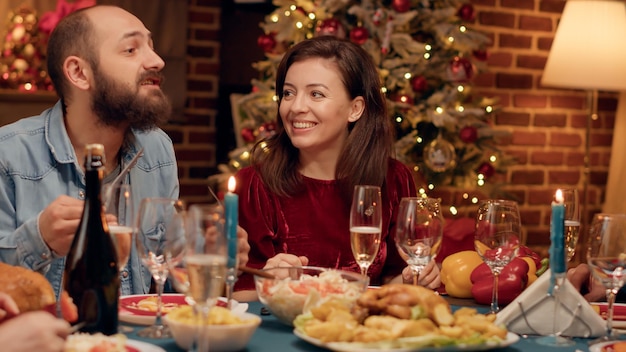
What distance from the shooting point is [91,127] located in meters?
2.53

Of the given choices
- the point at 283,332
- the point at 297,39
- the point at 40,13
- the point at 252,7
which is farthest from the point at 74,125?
the point at 252,7

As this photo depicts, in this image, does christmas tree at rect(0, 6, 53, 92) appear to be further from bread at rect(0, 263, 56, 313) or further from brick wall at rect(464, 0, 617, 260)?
bread at rect(0, 263, 56, 313)

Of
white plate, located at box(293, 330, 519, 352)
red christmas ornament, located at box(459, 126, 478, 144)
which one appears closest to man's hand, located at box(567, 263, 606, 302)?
white plate, located at box(293, 330, 519, 352)

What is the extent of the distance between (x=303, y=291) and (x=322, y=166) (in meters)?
1.18

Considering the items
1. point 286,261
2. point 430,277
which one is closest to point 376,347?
point 286,261

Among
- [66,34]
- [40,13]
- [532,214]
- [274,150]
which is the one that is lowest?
[532,214]

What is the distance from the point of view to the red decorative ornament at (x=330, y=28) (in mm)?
4414

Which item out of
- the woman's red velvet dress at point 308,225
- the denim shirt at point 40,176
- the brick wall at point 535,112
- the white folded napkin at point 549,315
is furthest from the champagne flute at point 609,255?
the brick wall at point 535,112

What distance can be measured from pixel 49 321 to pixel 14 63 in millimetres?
3599

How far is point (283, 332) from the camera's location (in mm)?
1640

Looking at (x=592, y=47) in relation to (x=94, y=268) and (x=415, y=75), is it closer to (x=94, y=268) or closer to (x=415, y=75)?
(x=415, y=75)

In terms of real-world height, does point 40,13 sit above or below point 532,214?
above

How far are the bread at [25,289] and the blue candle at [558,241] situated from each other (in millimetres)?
859

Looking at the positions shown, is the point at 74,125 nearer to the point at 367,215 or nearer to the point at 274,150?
the point at 274,150
